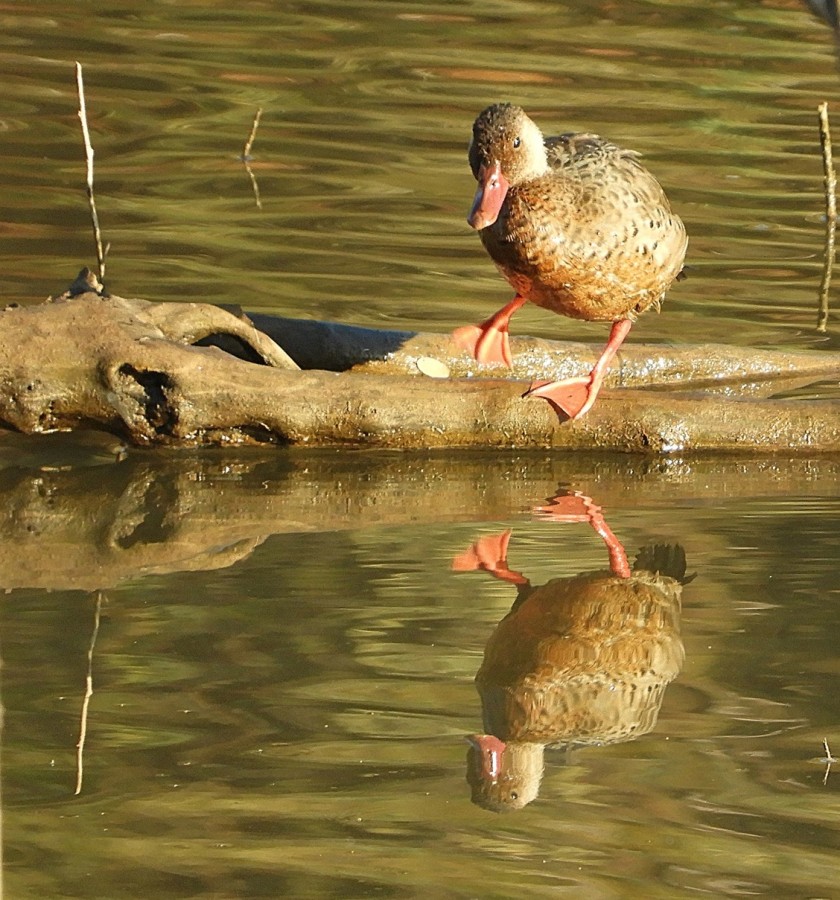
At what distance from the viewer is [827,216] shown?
1051cm

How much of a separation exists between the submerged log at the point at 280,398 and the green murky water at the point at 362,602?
0.12 m

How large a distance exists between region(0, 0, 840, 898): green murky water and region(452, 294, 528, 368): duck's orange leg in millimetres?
477

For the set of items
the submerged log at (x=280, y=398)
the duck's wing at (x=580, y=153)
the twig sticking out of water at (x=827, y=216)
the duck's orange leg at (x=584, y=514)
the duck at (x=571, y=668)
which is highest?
the duck's wing at (x=580, y=153)

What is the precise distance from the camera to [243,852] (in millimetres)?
3498

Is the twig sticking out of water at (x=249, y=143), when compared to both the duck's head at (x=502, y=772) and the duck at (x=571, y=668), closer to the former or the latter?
the duck at (x=571, y=668)

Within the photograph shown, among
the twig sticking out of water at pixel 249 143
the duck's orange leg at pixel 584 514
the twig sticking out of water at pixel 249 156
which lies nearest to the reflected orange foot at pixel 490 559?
the duck's orange leg at pixel 584 514

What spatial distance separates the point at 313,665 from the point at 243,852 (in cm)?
99

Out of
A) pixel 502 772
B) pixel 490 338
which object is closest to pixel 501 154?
pixel 490 338

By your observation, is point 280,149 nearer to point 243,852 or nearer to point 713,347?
point 713,347

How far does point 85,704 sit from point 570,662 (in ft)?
3.86

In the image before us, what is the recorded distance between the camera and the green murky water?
11.6 ft

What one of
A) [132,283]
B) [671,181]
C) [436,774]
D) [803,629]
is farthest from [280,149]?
[436,774]

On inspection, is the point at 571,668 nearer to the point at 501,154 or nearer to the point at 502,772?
the point at 502,772

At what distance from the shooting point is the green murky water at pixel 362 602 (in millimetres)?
3543
